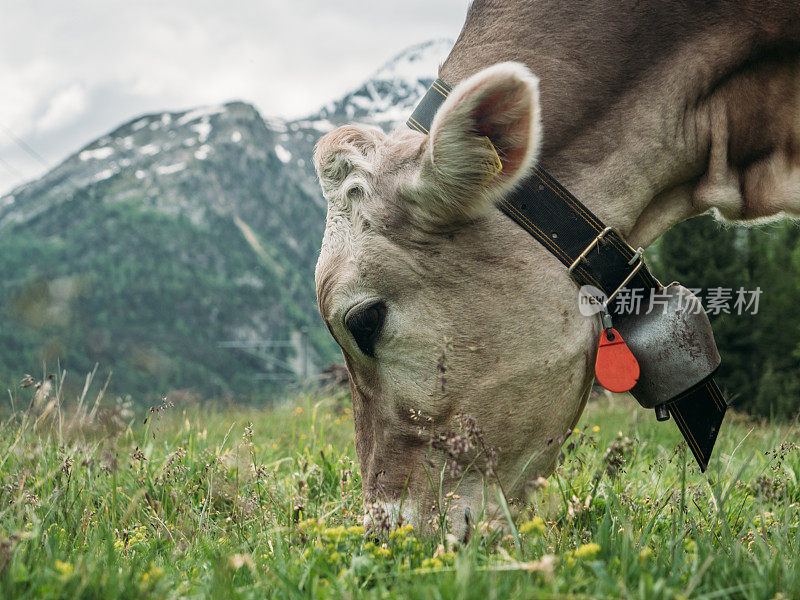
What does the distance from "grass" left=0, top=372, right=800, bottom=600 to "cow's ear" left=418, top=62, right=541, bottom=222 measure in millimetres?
927

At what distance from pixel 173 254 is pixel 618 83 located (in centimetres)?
12132

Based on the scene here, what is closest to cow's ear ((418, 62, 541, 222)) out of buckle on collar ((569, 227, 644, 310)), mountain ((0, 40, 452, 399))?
buckle on collar ((569, 227, 644, 310))

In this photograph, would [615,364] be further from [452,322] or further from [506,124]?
[506,124]

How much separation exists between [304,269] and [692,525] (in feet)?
460

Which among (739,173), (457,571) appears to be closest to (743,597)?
(457,571)

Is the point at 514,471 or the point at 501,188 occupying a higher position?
the point at 501,188

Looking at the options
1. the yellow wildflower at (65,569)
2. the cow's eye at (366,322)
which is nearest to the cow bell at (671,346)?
the cow's eye at (366,322)

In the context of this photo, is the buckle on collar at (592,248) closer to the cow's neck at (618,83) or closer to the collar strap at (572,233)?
the collar strap at (572,233)

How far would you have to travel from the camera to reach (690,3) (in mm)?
2652

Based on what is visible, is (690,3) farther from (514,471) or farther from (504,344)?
(514,471)

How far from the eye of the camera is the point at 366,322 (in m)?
2.48

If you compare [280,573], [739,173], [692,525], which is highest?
[739,173]

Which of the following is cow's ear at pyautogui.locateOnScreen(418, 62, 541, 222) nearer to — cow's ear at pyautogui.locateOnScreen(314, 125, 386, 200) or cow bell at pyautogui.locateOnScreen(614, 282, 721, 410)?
cow's ear at pyautogui.locateOnScreen(314, 125, 386, 200)

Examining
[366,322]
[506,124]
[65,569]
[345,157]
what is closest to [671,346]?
[506,124]
